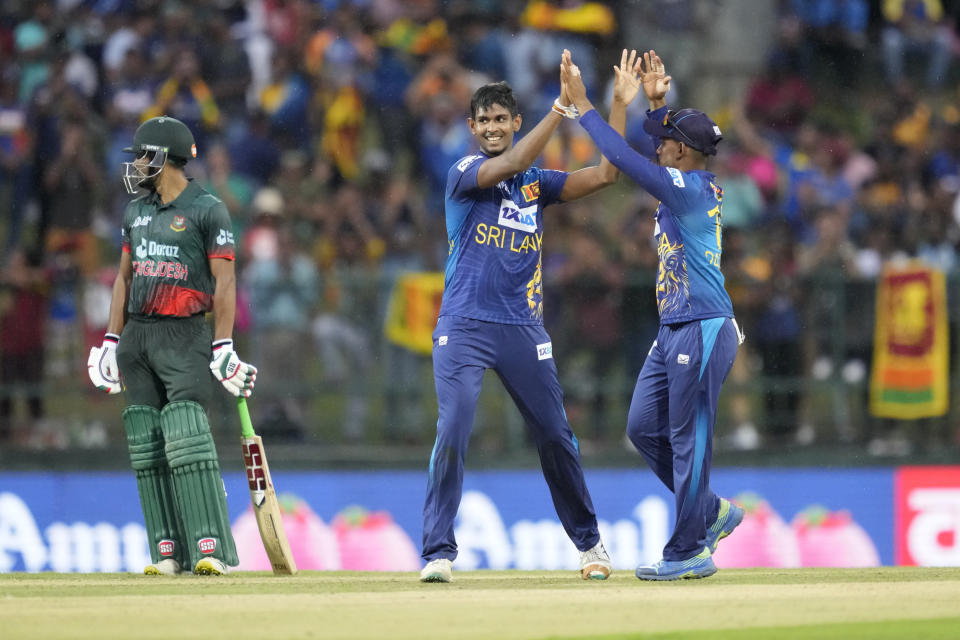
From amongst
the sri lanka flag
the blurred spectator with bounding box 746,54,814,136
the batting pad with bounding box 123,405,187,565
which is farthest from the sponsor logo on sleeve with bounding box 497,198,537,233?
the blurred spectator with bounding box 746,54,814,136

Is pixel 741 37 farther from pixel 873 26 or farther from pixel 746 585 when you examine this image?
pixel 746 585

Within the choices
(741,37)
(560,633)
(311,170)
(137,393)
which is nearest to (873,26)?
(741,37)

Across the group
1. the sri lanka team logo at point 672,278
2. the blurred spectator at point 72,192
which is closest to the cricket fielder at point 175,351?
the sri lanka team logo at point 672,278

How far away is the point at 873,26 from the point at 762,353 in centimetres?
609

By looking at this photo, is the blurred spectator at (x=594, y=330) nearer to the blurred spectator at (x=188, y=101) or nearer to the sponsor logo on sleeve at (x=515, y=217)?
the blurred spectator at (x=188, y=101)

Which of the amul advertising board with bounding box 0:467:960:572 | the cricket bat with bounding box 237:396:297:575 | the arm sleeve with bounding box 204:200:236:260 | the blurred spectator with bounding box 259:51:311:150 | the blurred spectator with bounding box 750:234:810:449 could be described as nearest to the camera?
the arm sleeve with bounding box 204:200:236:260

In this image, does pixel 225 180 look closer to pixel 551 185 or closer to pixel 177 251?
pixel 177 251

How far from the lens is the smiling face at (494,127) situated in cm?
797

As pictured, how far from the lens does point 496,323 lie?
7922 millimetres

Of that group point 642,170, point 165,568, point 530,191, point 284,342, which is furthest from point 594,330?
point 165,568

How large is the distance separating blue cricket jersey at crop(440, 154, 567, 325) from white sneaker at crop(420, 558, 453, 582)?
1276 millimetres

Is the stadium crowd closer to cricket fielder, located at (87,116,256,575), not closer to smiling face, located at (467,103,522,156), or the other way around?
cricket fielder, located at (87,116,256,575)

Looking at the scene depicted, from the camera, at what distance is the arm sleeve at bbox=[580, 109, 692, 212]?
7.61 m

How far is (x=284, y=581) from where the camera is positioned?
26.6ft
